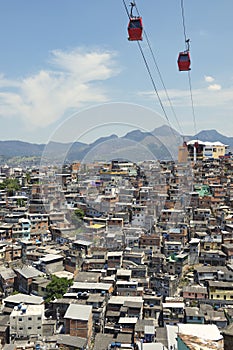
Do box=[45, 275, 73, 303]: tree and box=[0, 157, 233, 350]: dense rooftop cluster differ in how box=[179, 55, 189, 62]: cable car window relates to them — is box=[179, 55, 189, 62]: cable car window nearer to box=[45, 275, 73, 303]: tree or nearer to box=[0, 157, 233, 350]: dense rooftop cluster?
box=[0, 157, 233, 350]: dense rooftop cluster

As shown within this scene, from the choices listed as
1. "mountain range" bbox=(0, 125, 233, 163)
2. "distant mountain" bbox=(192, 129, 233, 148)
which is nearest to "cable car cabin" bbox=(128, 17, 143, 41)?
"mountain range" bbox=(0, 125, 233, 163)

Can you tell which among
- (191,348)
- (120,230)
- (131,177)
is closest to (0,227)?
(120,230)

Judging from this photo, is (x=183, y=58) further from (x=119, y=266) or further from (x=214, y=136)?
(x=214, y=136)

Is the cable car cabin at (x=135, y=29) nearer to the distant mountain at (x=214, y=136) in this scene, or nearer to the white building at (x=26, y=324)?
the white building at (x=26, y=324)

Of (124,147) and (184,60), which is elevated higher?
(184,60)

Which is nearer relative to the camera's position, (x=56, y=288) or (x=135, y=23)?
(x=135, y=23)

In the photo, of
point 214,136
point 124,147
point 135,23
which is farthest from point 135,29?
point 214,136
